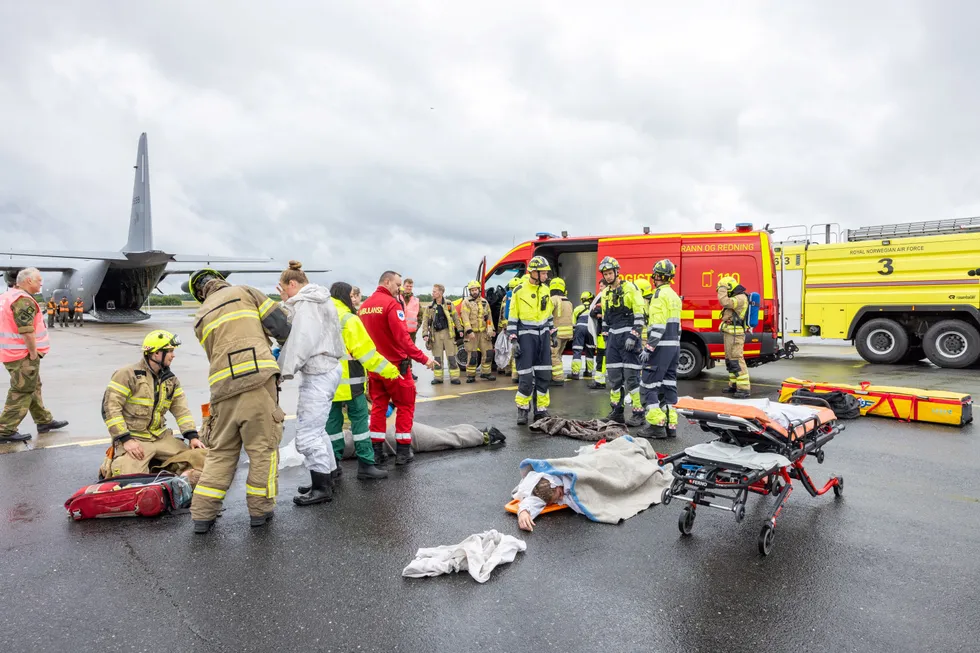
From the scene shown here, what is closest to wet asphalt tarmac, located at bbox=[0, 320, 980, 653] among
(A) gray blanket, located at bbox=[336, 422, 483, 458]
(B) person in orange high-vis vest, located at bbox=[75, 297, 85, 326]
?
(A) gray blanket, located at bbox=[336, 422, 483, 458]

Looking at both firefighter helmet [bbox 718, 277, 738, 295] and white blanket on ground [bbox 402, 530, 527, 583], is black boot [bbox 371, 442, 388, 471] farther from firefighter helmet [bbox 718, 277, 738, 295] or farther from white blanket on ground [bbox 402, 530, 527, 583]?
firefighter helmet [bbox 718, 277, 738, 295]

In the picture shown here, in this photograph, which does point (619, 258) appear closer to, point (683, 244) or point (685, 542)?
point (683, 244)

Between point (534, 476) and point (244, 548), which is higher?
point (534, 476)

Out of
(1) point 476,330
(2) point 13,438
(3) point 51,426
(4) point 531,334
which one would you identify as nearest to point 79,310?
(3) point 51,426

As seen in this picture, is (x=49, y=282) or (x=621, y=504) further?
(x=49, y=282)

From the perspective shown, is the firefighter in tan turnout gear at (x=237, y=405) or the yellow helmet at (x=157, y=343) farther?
the yellow helmet at (x=157, y=343)

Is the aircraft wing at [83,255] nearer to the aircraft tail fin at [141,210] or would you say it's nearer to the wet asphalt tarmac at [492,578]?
the aircraft tail fin at [141,210]

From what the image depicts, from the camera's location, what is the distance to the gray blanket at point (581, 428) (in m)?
6.27

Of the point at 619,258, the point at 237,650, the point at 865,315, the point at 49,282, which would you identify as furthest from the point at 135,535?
the point at 49,282

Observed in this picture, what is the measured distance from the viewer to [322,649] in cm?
256

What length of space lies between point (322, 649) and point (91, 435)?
5.57 meters

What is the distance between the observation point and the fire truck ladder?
1207cm

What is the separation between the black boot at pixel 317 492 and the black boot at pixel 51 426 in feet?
14.3

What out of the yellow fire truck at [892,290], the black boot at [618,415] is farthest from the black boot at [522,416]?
the yellow fire truck at [892,290]
